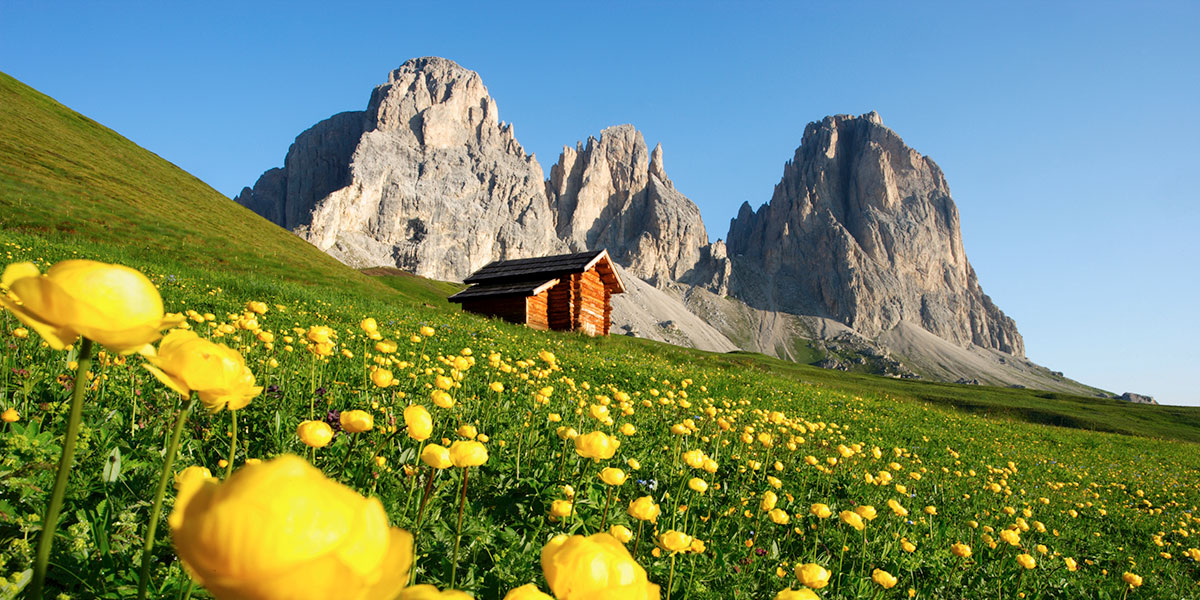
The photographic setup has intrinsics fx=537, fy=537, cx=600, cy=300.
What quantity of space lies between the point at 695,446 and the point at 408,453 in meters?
3.69

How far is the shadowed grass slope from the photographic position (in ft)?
59.6

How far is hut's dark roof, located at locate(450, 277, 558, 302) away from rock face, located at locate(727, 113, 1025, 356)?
501ft

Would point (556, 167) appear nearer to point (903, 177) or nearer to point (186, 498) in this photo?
point (903, 177)

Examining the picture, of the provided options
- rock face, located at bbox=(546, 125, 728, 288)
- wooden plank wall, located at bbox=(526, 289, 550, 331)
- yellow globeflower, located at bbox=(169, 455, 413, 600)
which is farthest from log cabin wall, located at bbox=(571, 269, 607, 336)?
rock face, located at bbox=(546, 125, 728, 288)

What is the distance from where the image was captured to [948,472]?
9.33 m

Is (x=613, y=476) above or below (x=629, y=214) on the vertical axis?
below

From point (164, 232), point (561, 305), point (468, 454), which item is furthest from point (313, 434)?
point (164, 232)

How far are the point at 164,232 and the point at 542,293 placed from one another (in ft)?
66.2

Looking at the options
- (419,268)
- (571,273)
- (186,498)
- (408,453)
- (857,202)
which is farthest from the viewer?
(857,202)

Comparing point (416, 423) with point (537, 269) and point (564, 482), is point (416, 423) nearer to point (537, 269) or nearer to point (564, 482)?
point (564, 482)

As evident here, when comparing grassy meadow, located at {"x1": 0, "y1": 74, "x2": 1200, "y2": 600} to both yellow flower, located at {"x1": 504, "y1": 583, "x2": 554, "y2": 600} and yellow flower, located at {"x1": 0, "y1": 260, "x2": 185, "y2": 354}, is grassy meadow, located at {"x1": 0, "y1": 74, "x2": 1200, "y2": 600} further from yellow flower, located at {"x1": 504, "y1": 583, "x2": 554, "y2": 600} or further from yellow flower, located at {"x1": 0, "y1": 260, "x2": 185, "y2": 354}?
yellow flower, located at {"x1": 0, "y1": 260, "x2": 185, "y2": 354}

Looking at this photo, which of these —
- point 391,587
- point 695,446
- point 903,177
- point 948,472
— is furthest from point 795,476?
point 903,177

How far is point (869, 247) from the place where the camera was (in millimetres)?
166125

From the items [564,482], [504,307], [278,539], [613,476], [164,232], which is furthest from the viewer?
[504,307]
